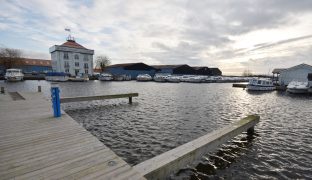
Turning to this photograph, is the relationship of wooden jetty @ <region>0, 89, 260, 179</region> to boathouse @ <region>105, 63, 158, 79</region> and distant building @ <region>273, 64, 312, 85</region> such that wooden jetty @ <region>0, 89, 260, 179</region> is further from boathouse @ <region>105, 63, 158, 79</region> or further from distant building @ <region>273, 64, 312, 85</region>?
boathouse @ <region>105, 63, 158, 79</region>

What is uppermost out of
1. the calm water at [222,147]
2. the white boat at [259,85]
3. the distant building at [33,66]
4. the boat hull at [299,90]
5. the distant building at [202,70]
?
the distant building at [33,66]

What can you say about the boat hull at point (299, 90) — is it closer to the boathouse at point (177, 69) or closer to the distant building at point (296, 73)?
the distant building at point (296, 73)

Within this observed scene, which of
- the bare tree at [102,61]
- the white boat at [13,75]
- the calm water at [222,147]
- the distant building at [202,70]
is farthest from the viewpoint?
the bare tree at [102,61]

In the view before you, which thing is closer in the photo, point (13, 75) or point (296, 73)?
point (296, 73)

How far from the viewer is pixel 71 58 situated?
6975 centimetres

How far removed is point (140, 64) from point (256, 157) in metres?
72.4

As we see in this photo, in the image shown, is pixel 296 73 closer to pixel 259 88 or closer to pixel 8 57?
pixel 259 88

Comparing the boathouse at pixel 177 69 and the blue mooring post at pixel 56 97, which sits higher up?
the boathouse at pixel 177 69

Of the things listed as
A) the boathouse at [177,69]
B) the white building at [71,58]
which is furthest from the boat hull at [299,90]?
the white building at [71,58]

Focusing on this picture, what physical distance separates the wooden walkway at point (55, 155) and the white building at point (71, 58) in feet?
225

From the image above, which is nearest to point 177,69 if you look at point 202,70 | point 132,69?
point 202,70

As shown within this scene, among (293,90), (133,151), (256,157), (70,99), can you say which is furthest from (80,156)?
(293,90)

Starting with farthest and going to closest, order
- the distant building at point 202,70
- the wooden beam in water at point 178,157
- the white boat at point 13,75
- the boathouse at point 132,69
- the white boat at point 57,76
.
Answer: the distant building at point 202,70 → the boathouse at point 132,69 → the white boat at point 57,76 → the white boat at point 13,75 → the wooden beam in water at point 178,157

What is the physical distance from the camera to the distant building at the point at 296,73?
37.2 m
